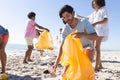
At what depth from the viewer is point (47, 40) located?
41.1ft

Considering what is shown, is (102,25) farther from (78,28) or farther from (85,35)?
(85,35)

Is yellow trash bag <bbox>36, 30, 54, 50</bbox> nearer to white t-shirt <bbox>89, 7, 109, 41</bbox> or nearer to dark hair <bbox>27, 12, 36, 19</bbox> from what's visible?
dark hair <bbox>27, 12, 36, 19</bbox>

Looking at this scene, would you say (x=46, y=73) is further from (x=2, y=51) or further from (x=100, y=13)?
(x=100, y=13)

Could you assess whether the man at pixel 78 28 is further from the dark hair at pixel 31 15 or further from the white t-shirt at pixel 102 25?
the dark hair at pixel 31 15

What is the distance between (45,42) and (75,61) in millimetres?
7511

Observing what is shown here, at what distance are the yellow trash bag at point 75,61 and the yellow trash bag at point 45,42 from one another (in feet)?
23.7

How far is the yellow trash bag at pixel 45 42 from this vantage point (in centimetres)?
1234

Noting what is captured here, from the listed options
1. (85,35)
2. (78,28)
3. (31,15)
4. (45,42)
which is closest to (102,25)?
(78,28)

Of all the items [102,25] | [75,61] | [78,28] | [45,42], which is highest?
[78,28]

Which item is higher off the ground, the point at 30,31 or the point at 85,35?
the point at 85,35

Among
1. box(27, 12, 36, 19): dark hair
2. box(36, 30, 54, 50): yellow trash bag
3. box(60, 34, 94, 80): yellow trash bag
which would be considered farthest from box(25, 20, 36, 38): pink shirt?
box(60, 34, 94, 80): yellow trash bag

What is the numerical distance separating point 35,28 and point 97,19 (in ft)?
13.5

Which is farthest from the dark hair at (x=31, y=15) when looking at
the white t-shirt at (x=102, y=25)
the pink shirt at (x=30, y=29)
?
the white t-shirt at (x=102, y=25)

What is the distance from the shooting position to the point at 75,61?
197 inches
